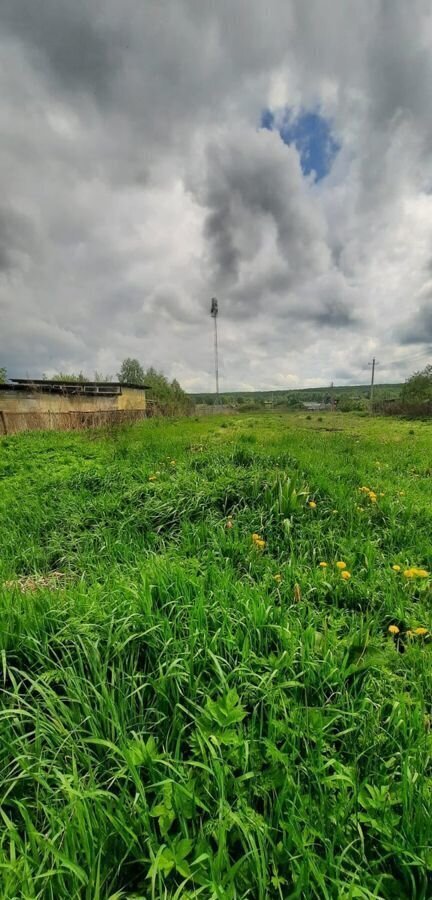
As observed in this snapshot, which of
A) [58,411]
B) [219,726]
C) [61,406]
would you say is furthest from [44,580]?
[61,406]

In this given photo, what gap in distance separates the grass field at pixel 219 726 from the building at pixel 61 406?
1358 cm

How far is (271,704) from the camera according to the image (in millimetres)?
1324

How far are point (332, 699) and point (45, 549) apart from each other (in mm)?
2785

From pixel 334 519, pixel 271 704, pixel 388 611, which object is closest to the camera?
pixel 271 704

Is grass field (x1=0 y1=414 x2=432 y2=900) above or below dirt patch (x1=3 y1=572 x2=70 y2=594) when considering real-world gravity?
above

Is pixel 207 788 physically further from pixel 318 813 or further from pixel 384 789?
pixel 384 789

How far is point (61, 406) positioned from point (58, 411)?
3.43 ft

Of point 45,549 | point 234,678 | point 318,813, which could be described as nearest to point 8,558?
point 45,549

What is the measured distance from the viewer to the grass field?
0.93 m

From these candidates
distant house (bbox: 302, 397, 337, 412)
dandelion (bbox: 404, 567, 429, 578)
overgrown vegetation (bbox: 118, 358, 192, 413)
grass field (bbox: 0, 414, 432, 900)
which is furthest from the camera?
distant house (bbox: 302, 397, 337, 412)

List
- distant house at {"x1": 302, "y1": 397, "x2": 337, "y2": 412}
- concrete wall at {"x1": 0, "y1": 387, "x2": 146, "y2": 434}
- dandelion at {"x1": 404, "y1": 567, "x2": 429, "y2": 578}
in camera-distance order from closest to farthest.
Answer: dandelion at {"x1": 404, "y1": 567, "x2": 429, "y2": 578} → concrete wall at {"x1": 0, "y1": 387, "x2": 146, "y2": 434} → distant house at {"x1": 302, "y1": 397, "x2": 337, "y2": 412}

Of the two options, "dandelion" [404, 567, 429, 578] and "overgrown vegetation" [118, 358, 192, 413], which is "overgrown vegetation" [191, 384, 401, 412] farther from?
"dandelion" [404, 567, 429, 578]

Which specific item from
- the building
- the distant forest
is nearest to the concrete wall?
the building

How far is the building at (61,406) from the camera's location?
14.8 m
